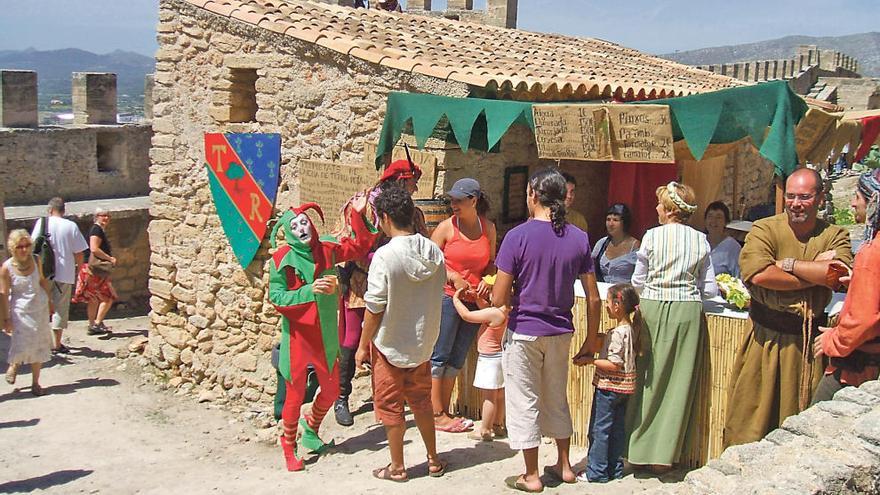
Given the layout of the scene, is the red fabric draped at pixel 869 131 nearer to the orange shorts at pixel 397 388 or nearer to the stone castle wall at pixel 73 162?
the orange shorts at pixel 397 388

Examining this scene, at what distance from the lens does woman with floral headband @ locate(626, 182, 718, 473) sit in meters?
4.90

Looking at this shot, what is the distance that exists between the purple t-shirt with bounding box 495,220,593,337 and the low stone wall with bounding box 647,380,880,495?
4.24 ft

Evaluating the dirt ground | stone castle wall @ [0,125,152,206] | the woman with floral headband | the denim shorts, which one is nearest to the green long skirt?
the woman with floral headband

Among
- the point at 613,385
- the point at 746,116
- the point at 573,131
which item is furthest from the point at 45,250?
the point at 746,116

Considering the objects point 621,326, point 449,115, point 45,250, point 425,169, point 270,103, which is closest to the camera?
point 621,326

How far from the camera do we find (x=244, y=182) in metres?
8.59

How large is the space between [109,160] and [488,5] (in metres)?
8.48

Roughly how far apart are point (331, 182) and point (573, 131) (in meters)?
2.56

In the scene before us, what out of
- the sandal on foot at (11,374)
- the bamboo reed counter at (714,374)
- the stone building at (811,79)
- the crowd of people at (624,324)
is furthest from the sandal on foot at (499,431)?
the stone building at (811,79)

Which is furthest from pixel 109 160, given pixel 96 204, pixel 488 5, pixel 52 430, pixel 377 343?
pixel 377 343

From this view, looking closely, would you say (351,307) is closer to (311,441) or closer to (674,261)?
(311,441)

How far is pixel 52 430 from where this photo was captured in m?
7.65

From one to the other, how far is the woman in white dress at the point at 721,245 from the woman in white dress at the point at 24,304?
222 inches

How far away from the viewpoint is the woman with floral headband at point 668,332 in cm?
490
